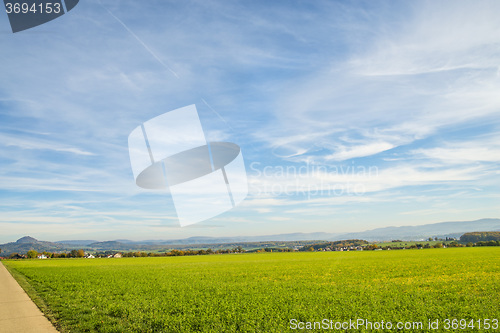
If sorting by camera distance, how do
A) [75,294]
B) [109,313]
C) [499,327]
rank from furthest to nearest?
1. [75,294]
2. [109,313]
3. [499,327]

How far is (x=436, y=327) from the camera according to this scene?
9.43m

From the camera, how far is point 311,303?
13.3m

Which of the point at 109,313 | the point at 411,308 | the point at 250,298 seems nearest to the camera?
the point at 411,308

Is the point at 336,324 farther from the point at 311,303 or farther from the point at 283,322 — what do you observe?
the point at 311,303

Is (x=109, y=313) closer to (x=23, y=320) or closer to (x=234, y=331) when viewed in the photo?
(x=23, y=320)

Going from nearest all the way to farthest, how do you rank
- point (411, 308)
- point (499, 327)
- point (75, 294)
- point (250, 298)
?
point (499, 327), point (411, 308), point (250, 298), point (75, 294)

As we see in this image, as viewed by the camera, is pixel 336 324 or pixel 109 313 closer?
pixel 336 324

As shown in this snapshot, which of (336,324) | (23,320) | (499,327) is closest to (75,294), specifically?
(23,320)

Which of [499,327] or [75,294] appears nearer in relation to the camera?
[499,327]

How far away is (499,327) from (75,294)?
2025 cm

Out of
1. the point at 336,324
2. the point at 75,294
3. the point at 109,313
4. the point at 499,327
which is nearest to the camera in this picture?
the point at 499,327

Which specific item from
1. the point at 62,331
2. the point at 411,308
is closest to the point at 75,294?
the point at 62,331

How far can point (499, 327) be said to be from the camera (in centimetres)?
914

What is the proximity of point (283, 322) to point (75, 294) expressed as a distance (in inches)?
566
